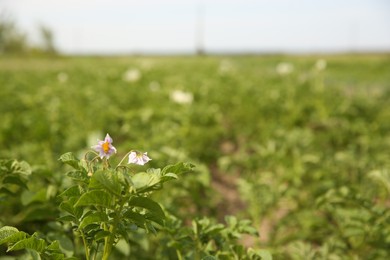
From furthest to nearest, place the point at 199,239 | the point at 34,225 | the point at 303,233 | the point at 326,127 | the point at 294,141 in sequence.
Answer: the point at 326,127
the point at 294,141
the point at 303,233
the point at 34,225
the point at 199,239

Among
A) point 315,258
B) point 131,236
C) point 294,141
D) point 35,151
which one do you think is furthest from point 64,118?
point 315,258

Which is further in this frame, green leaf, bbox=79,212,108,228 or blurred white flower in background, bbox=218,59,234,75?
blurred white flower in background, bbox=218,59,234,75

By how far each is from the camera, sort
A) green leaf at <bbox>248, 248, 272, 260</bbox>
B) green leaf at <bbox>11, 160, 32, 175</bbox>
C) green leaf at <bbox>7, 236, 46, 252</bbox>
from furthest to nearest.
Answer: green leaf at <bbox>11, 160, 32, 175</bbox>, green leaf at <bbox>248, 248, 272, 260</bbox>, green leaf at <bbox>7, 236, 46, 252</bbox>

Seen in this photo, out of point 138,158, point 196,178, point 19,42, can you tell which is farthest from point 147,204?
point 19,42

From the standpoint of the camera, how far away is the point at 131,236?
77.5 inches

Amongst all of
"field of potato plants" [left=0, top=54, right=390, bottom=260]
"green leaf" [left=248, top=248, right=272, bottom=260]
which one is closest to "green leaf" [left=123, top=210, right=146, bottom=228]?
"field of potato plants" [left=0, top=54, right=390, bottom=260]


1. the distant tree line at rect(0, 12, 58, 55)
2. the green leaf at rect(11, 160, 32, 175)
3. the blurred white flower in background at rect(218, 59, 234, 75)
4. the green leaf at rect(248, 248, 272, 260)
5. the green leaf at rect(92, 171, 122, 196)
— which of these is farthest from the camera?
the distant tree line at rect(0, 12, 58, 55)

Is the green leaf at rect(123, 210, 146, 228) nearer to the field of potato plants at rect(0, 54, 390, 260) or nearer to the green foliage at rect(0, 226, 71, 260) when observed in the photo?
the field of potato plants at rect(0, 54, 390, 260)

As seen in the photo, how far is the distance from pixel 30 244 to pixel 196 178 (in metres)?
1.64

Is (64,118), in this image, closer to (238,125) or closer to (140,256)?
(238,125)

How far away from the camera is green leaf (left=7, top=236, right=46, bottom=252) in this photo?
1.10 meters

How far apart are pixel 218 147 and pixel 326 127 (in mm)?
1611

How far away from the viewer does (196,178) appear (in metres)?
2.70

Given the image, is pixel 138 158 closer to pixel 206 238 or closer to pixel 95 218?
pixel 95 218
